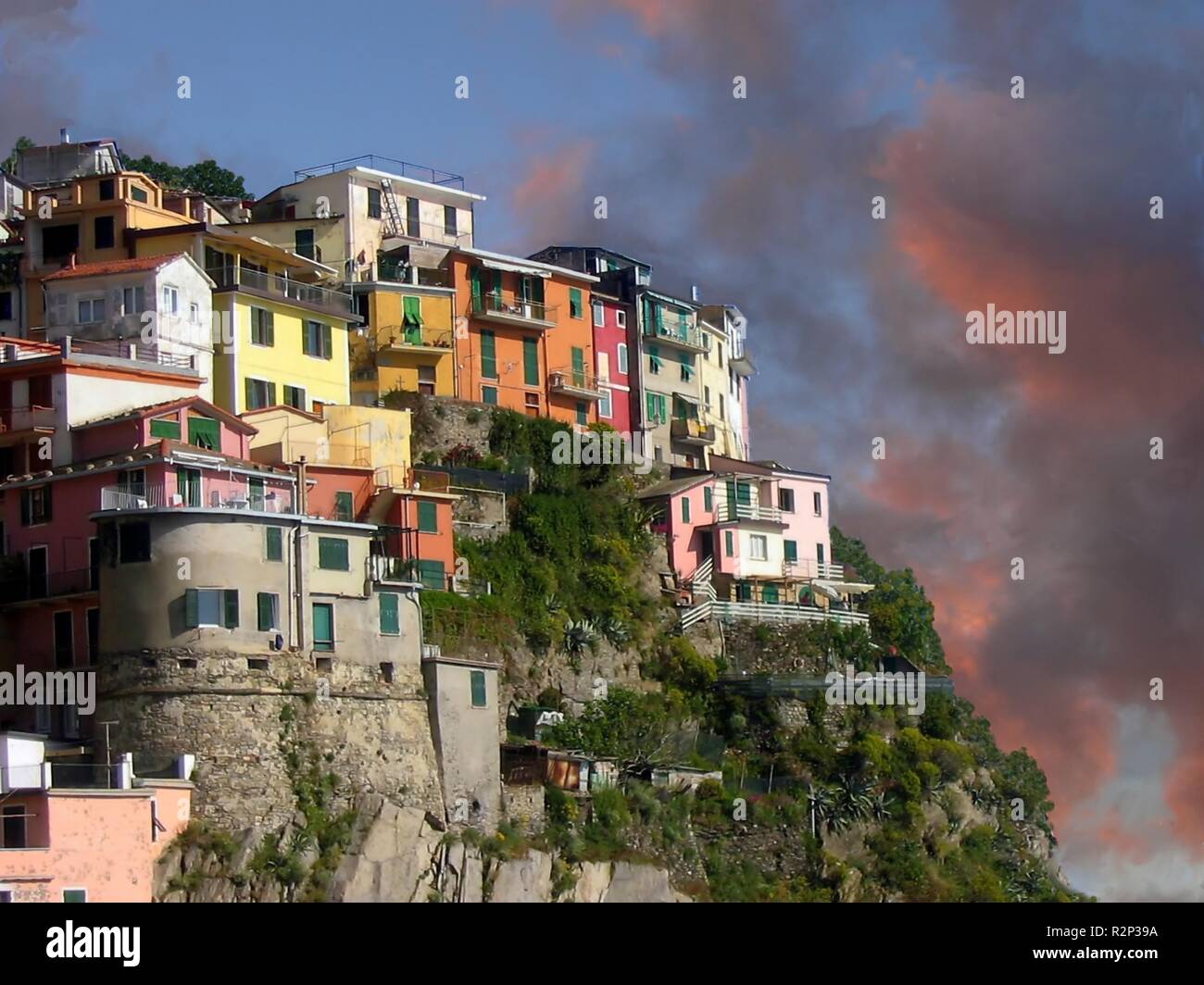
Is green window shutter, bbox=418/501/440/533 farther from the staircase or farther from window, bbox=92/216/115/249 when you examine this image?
the staircase

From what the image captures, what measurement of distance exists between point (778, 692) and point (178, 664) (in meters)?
27.8

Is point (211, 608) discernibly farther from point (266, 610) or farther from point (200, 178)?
point (200, 178)

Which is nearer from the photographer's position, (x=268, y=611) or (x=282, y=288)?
(x=268, y=611)

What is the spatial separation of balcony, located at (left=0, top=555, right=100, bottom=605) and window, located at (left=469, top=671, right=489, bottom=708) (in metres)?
12.5

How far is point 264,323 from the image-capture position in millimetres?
86562

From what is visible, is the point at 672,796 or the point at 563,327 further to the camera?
the point at 563,327

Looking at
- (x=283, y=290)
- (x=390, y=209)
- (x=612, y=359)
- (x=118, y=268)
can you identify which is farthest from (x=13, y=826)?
(x=612, y=359)

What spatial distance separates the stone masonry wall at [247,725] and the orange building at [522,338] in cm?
2662

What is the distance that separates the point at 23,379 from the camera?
249 feet

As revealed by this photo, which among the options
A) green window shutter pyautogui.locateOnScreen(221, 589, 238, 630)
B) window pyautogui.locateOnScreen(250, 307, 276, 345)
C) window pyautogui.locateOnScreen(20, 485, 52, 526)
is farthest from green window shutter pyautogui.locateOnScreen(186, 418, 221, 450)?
window pyautogui.locateOnScreen(250, 307, 276, 345)

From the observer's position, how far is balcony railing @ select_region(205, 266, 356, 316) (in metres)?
86.0

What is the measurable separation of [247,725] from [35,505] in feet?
36.4
